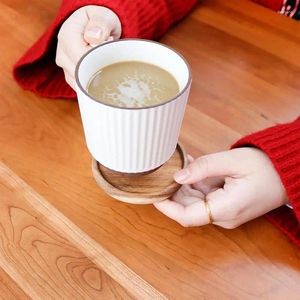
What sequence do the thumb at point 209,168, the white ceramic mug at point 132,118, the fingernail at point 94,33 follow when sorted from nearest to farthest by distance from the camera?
the white ceramic mug at point 132,118 < the thumb at point 209,168 < the fingernail at point 94,33

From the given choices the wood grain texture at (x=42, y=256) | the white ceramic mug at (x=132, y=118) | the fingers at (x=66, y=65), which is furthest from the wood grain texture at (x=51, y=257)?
the fingers at (x=66, y=65)

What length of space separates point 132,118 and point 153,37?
404mm

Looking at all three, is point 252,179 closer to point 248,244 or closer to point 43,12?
point 248,244

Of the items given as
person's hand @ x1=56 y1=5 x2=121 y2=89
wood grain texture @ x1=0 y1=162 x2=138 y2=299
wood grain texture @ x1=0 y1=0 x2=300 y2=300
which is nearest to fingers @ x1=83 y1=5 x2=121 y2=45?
person's hand @ x1=56 y1=5 x2=121 y2=89

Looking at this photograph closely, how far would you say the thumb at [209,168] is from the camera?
1.72 feet

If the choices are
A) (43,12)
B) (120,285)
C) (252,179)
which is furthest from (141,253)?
(43,12)

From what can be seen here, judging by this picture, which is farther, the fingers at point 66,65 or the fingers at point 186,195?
the fingers at point 66,65

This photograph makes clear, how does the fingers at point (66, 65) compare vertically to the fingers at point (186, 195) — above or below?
above

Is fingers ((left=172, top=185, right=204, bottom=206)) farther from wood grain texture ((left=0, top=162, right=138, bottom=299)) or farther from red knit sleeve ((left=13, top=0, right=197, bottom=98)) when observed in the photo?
red knit sleeve ((left=13, top=0, right=197, bottom=98))

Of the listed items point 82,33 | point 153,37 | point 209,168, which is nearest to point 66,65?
point 82,33

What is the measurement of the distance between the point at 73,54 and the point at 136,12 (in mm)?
157

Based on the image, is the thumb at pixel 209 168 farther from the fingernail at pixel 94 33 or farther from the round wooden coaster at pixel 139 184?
the fingernail at pixel 94 33

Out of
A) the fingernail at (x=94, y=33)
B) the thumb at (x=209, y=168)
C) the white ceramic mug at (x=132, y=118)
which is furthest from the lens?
the fingernail at (x=94, y=33)

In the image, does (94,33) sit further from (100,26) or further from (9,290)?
(9,290)
